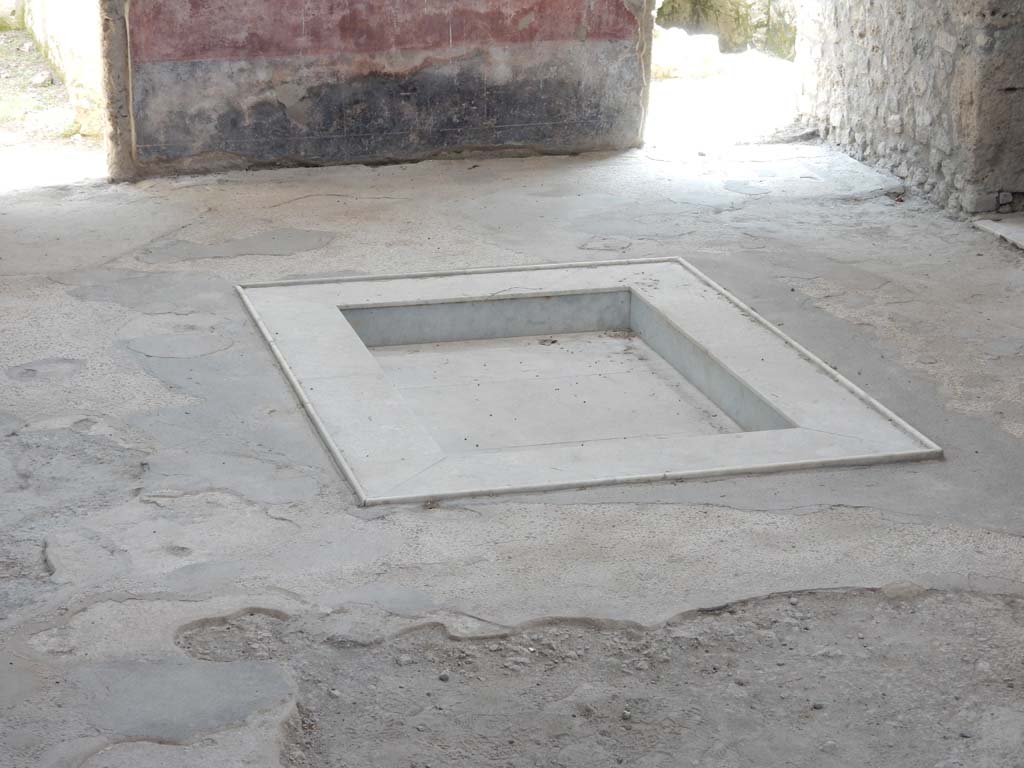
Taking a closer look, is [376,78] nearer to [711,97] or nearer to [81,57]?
[81,57]

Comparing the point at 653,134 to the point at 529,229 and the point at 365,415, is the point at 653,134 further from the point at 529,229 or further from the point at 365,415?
the point at 365,415

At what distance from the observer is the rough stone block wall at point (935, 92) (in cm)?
573

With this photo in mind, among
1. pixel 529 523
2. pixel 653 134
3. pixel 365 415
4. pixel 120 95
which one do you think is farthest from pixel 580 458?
pixel 653 134

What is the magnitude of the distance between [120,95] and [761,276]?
9.87 ft

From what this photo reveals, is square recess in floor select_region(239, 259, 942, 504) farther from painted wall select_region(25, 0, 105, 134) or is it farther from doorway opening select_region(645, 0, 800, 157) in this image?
painted wall select_region(25, 0, 105, 134)

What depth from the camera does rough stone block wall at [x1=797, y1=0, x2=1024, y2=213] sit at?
5734 mm

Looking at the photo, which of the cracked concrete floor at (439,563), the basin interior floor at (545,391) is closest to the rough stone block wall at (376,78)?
the cracked concrete floor at (439,563)

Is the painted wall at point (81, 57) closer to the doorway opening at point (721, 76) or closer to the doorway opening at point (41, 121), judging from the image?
the doorway opening at point (41, 121)

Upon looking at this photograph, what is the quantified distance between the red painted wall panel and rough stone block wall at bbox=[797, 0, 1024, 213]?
1.10 metres

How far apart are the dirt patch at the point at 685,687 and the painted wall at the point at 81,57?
4678 millimetres

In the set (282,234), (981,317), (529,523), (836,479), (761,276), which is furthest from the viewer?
(282,234)

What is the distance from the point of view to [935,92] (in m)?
6.10

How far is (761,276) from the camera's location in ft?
17.0

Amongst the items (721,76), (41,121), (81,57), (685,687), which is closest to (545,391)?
(685,687)
